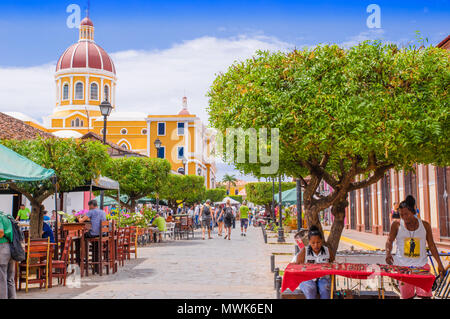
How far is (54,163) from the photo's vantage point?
36.1 ft

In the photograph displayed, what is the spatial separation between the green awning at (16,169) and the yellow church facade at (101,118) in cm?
6717

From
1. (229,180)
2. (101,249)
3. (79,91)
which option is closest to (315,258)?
Answer: (101,249)

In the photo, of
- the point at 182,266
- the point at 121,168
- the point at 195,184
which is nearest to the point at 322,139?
the point at 182,266

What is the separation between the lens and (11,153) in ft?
27.6

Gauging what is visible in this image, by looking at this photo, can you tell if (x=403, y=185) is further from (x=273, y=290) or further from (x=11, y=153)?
(x=11, y=153)

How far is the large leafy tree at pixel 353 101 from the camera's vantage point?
7.50 metres

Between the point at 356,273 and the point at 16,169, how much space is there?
5.52 m

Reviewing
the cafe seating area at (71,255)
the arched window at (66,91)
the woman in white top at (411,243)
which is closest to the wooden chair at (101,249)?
the cafe seating area at (71,255)

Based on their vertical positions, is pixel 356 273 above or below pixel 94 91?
below

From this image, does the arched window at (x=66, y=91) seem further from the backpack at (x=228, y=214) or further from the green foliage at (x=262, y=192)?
the backpack at (x=228, y=214)

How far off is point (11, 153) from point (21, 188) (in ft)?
9.36

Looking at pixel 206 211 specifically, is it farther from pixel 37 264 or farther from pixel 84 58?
pixel 84 58

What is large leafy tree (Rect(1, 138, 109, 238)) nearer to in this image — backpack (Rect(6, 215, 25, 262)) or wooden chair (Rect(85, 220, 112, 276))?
wooden chair (Rect(85, 220, 112, 276))

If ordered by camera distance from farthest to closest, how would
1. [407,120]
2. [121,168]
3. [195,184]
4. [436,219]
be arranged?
[195,184] < [121,168] < [436,219] < [407,120]
